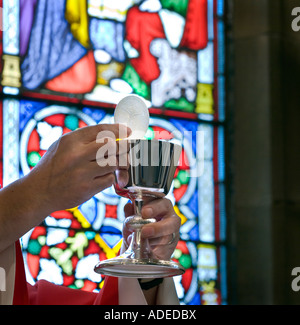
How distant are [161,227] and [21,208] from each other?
0.35m

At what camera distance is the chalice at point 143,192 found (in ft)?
7.11

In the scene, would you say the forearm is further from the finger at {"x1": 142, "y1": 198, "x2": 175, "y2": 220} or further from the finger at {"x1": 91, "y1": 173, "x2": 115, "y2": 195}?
the finger at {"x1": 142, "y1": 198, "x2": 175, "y2": 220}

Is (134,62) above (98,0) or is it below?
below

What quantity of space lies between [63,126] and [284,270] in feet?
4.19

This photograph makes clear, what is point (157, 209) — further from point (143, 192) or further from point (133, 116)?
point (133, 116)

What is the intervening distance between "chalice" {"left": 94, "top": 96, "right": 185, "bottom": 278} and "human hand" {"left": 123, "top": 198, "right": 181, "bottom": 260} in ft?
0.07

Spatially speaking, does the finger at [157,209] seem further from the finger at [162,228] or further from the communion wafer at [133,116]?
the communion wafer at [133,116]

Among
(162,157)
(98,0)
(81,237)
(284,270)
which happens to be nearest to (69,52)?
(98,0)

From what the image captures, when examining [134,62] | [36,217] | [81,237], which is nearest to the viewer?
[36,217]

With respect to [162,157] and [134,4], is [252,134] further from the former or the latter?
[162,157]

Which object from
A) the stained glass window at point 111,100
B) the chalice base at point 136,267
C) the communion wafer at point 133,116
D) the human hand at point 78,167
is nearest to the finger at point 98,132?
the human hand at point 78,167

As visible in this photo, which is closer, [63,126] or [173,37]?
[63,126]

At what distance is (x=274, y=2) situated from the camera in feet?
16.1

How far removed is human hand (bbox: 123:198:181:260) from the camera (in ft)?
7.48
